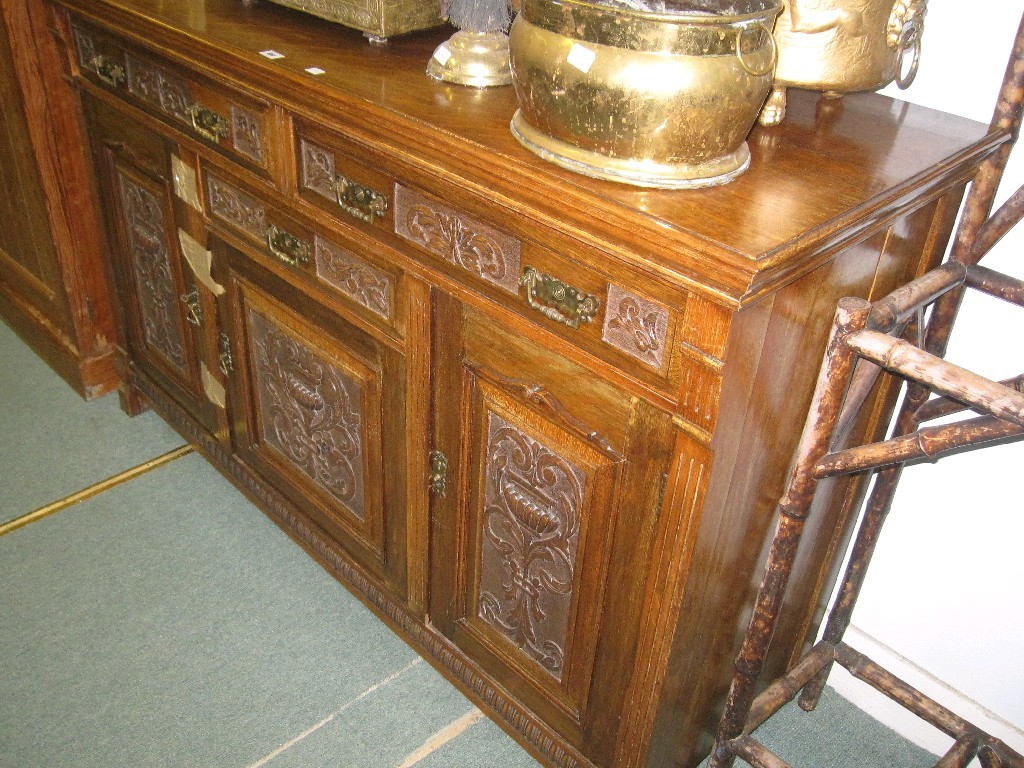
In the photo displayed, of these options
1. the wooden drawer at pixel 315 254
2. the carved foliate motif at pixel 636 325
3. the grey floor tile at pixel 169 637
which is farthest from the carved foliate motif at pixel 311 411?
the carved foliate motif at pixel 636 325

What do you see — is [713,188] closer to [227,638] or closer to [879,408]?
[879,408]

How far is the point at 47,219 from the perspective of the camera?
7.38 ft

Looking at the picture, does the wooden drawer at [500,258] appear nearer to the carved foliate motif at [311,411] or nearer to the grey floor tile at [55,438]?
the carved foliate motif at [311,411]

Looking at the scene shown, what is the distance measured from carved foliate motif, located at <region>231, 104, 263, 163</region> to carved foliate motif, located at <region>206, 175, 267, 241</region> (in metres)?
0.10

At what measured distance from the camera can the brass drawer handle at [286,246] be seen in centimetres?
155

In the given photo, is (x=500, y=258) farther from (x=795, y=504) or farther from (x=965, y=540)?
(x=965, y=540)

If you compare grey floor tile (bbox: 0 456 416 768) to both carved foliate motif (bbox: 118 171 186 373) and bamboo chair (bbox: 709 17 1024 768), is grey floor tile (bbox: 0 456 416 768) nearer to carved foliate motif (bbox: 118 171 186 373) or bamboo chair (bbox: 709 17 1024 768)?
carved foliate motif (bbox: 118 171 186 373)

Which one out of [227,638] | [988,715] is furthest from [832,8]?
[227,638]

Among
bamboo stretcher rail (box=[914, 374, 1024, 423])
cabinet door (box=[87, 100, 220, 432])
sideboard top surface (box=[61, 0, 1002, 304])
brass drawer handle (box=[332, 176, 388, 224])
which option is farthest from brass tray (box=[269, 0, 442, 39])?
bamboo stretcher rail (box=[914, 374, 1024, 423])

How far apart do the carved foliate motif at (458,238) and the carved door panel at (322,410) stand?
0.77ft

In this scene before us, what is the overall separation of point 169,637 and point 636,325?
1.32 m

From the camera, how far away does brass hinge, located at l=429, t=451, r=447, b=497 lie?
1.48m

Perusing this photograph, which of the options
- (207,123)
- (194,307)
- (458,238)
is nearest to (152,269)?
(194,307)

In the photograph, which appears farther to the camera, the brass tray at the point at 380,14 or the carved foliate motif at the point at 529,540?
the brass tray at the point at 380,14
